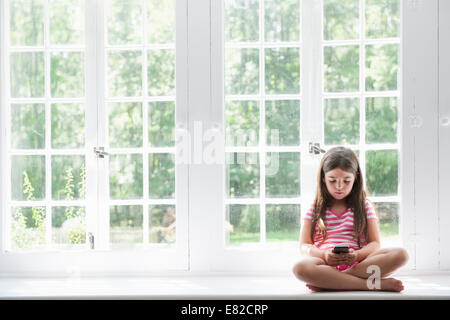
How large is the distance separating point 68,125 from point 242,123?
854 mm

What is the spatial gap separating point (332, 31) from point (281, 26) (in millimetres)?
241

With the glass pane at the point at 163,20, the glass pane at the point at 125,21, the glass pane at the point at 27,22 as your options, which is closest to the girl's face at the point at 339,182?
the glass pane at the point at 163,20

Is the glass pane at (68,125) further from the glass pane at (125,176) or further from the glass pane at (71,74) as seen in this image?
the glass pane at (125,176)

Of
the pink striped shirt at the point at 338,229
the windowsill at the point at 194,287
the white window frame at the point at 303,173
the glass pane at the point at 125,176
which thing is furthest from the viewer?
the glass pane at the point at 125,176

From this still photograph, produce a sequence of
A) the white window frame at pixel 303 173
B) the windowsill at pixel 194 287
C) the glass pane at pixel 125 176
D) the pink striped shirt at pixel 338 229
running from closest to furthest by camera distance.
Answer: the windowsill at pixel 194 287 < the pink striped shirt at pixel 338 229 < the white window frame at pixel 303 173 < the glass pane at pixel 125 176

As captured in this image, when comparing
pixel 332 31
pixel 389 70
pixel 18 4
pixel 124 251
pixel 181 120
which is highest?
pixel 18 4

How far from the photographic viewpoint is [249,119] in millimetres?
2217

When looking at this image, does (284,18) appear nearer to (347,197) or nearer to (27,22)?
(347,197)

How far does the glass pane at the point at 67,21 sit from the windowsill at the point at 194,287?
116cm

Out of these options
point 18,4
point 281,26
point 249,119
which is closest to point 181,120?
point 249,119

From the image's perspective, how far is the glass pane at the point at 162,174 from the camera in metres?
2.24

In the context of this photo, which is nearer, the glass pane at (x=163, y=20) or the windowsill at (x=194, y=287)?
the windowsill at (x=194, y=287)

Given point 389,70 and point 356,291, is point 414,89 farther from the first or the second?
point 356,291
